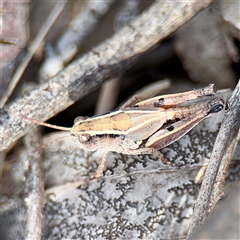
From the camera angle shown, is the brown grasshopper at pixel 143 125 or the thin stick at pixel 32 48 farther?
the thin stick at pixel 32 48

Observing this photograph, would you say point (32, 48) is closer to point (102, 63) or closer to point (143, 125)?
point (102, 63)

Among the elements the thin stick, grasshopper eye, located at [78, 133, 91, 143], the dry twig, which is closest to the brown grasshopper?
grasshopper eye, located at [78, 133, 91, 143]

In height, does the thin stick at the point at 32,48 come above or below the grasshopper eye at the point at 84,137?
above

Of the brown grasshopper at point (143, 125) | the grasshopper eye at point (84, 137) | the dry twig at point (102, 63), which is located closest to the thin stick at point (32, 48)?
the dry twig at point (102, 63)

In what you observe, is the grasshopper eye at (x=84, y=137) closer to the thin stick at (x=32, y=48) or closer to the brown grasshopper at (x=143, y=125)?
the brown grasshopper at (x=143, y=125)

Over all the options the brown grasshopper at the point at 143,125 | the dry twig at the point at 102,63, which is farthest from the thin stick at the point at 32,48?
the brown grasshopper at the point at 143,125

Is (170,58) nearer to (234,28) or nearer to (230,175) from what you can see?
(234,28)

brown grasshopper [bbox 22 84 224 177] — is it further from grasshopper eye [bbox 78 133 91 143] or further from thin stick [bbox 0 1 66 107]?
thin stick [bbox 0 1 66 107]

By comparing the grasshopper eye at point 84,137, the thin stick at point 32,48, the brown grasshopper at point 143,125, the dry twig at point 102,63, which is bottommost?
the brown grasshopper at point 143,125
